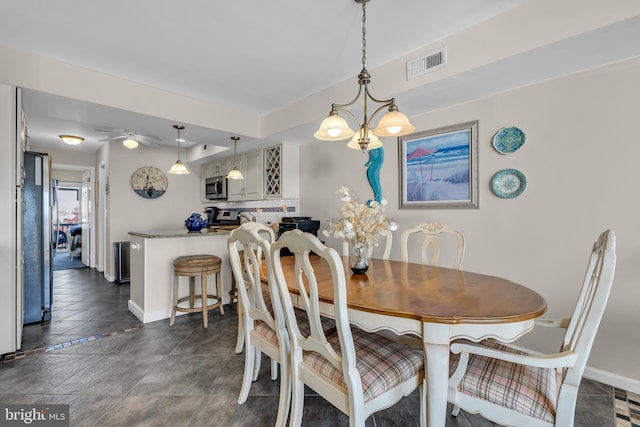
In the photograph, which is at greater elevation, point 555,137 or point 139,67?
point 139,67

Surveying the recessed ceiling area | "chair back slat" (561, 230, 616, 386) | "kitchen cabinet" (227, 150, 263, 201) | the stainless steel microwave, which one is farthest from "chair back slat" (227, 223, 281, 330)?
the stainless steel microwave

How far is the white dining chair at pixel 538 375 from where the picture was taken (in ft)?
3.38

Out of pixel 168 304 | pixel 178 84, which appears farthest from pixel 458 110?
pixel 168 304

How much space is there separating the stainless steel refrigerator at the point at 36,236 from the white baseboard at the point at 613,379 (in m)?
4.83

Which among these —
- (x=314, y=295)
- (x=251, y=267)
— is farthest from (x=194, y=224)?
(x=314, y=295)

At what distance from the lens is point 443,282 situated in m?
1.62

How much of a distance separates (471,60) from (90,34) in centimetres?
272

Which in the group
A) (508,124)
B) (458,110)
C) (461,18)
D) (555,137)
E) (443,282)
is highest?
(461,18)

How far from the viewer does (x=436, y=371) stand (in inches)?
45.6

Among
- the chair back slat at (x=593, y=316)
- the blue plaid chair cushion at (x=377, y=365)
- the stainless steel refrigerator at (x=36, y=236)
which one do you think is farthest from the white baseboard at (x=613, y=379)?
the stainless steel refrigerator at (x=36, y=236)

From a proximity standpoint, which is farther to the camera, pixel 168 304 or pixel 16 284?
pixel 168 304

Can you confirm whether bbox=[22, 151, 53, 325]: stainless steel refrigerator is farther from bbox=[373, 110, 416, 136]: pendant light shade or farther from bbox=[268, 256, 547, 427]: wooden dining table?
bbox=[373, 110, 416, 136]: pendant light shade

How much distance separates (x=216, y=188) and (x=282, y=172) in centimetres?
194

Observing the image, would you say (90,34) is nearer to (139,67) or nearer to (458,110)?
(139,67)
